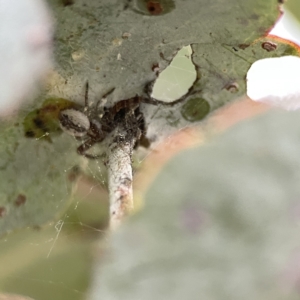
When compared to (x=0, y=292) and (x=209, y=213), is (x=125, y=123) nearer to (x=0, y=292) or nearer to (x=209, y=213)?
(x=209, y=213)

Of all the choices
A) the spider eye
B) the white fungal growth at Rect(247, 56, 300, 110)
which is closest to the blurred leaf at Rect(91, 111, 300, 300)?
the white fungal growth at Rect(247, 56, 300, 110)

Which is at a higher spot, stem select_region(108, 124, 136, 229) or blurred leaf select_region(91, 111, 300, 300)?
stem select_region(108, 124, 136, 229)

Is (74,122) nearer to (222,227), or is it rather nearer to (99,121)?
(99,121)

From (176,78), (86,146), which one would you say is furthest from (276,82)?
(86,146)

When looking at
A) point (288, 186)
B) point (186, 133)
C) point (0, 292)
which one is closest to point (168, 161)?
point (186, 133)

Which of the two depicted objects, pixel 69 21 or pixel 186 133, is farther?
pixel 186 133

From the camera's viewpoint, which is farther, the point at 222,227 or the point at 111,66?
the point at 222,227

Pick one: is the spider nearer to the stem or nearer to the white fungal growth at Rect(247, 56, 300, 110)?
the stem
